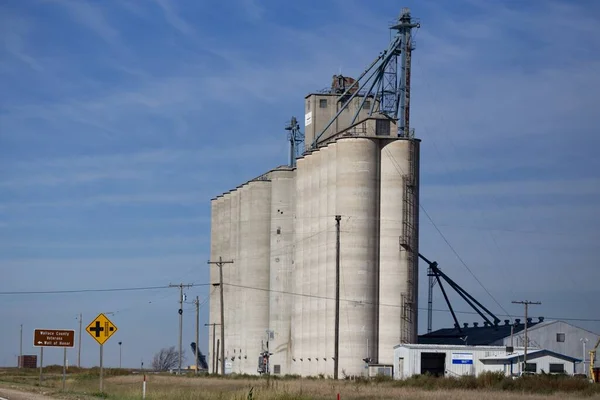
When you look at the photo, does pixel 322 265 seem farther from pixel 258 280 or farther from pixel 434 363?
pixel 258 280

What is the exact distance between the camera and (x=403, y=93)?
95812 millimetres

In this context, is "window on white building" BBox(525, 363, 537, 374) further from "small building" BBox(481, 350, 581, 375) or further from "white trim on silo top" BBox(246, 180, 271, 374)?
"white trim on silo top" BBox(246, 180, 271, 374)

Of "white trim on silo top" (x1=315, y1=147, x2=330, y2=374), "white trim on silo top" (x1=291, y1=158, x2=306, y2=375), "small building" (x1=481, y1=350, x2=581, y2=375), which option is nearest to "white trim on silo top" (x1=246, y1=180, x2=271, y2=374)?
"white trim on silo top" (x1=291, y1=158, x2=306, y2=375)

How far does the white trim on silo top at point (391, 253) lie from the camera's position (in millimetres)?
87188

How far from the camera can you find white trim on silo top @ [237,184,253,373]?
115000 millimetres

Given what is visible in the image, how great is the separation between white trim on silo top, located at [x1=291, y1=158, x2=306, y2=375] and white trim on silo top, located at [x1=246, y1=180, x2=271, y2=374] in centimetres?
1307

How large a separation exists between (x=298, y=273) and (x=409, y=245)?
1519 centimetres

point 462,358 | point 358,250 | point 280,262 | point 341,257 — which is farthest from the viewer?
point 280,262

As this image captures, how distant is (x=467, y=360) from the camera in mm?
84750

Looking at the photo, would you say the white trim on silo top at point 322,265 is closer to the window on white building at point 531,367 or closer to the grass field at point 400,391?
the window on white building at point 531,367

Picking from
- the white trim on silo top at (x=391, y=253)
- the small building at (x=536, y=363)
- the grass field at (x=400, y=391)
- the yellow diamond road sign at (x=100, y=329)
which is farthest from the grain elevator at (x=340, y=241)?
the yellow diamond road sign at (x=100, y=329)

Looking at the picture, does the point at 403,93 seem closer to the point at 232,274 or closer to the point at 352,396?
the point at 232,274

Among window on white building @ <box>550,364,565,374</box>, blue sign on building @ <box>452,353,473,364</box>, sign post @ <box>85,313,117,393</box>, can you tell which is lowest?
window on white building @ <box>550,364,565,374</box>

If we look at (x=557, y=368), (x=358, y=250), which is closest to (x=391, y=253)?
(x=358, y=250)
